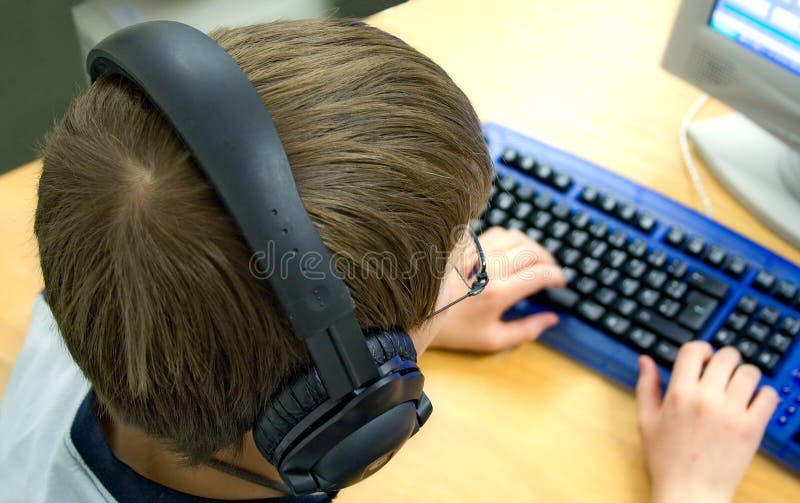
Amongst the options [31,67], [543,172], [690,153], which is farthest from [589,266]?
[31,67]

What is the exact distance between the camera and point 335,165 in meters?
0.41

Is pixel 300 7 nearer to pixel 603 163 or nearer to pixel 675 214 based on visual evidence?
pixel 603 163

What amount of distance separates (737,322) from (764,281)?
0.17ft

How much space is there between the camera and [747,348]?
67cm

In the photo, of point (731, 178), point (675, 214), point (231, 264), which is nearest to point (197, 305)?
point (231, 264)

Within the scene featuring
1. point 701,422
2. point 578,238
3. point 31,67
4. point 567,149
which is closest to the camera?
point 701,422

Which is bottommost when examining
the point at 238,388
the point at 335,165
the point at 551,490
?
the point at 551,490

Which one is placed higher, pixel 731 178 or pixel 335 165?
pixel 335 165

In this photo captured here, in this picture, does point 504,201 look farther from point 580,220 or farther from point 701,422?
point 701,422

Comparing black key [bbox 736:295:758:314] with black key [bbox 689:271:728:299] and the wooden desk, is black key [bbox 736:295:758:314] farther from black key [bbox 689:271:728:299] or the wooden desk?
the wooden desk

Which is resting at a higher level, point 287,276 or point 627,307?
point 287,276

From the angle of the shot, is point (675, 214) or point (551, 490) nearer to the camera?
point (551, 490)

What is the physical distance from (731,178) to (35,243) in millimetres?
704

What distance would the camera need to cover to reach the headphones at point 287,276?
363 millimetres
